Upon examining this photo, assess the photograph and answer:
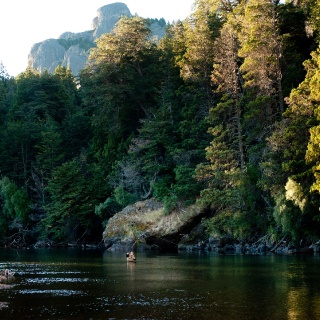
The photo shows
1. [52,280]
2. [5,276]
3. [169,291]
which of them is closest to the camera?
[169,291]

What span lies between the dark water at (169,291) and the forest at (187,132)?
35.2ft

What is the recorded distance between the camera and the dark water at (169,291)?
1975 centimetres

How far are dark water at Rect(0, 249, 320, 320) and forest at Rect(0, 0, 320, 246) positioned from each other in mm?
10736

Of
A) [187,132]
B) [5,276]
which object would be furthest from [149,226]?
[5,276]

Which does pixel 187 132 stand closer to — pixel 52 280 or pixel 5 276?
pixel 52 280

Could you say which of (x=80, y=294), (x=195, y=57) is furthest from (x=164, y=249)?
(x=80, y=294)

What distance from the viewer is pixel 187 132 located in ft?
197

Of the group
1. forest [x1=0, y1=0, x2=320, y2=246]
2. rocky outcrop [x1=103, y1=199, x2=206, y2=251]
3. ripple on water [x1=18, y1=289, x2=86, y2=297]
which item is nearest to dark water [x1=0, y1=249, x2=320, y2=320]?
ripple on water [x1=18, y1=289, x2=86, y2=297]

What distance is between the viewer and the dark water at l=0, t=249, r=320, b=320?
64.8ft

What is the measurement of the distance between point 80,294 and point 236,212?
2680 cm

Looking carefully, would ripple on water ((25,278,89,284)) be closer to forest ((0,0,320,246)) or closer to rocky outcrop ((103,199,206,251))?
forest ((0,0,320,246))

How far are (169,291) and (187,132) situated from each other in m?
36.3

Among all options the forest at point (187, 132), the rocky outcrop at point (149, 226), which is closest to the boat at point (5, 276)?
the forest at point (187, 132)

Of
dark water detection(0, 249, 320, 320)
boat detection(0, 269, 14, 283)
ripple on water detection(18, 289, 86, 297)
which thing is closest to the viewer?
dark water detection(0, 249, 320, 320)
